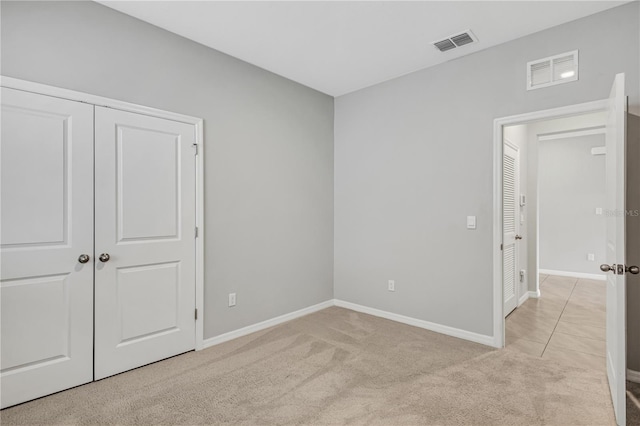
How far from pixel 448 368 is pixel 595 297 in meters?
3.68

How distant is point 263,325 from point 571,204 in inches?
250

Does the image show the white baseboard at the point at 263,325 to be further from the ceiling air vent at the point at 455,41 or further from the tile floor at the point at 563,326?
the ceiling air vent at the point at 455,41

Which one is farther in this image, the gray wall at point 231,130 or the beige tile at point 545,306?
the beige tile at point 545,306

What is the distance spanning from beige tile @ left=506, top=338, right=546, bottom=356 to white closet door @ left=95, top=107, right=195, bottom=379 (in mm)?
3022

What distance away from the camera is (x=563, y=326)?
143 inches

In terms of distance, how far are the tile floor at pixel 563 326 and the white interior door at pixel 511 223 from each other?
0.25 meters

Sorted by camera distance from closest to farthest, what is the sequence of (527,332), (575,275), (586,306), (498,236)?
1. (498,236)
2. (527,332)
3. (586,306)
4. (575,275)

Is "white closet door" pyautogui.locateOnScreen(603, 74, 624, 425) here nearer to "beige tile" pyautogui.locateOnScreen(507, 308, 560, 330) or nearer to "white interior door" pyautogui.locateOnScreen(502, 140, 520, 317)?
"beige tile" pyautogui.locateOnScreen(507, 308, 560, 330)

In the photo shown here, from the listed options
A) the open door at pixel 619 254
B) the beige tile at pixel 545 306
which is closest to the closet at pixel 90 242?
the open door at pixel 619 254

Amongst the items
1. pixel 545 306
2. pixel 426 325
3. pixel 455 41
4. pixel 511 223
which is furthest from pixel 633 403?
pixel 455 41

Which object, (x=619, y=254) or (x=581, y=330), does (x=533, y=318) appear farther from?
(x=619, y=254)

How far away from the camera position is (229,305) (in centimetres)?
329

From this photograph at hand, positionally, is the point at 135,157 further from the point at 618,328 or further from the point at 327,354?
the point at 618,328

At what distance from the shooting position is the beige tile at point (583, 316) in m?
3.75
